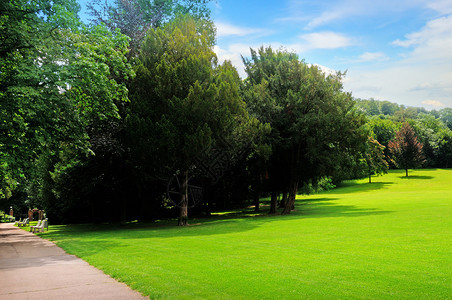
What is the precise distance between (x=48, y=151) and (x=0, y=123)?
390 cm

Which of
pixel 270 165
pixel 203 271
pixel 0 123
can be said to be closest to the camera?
pixel 203 271

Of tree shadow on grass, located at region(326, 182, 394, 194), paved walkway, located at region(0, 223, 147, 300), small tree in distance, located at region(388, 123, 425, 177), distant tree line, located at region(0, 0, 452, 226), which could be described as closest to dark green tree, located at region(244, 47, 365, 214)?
distant tree line, located at region(0, 0, 452, 226)

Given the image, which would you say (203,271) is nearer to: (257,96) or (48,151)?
(48,151)

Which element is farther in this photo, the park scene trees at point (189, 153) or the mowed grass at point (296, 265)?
the park scene trees at point (189, 153)

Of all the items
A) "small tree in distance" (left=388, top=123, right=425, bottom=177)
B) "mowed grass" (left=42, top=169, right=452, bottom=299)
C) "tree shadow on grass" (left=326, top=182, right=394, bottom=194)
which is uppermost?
"small tree in distance" (left=388, top=123, right=425, bottom=177)

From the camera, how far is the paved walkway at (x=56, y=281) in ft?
23.3

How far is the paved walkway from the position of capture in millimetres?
7094

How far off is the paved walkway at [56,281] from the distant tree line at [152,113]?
6779mm

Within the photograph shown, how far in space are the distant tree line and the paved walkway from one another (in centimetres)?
678

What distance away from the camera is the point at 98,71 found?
17406mm

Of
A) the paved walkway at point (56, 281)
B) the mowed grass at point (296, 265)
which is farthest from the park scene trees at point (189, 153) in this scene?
the paved walkway at point (56, 281)

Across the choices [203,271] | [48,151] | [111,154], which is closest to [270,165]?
[111,154]

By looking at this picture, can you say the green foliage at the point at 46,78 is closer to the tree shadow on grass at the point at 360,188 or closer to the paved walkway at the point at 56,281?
the paved walkway at the point at 56,281

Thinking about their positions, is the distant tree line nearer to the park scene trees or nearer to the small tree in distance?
the park scene trees
